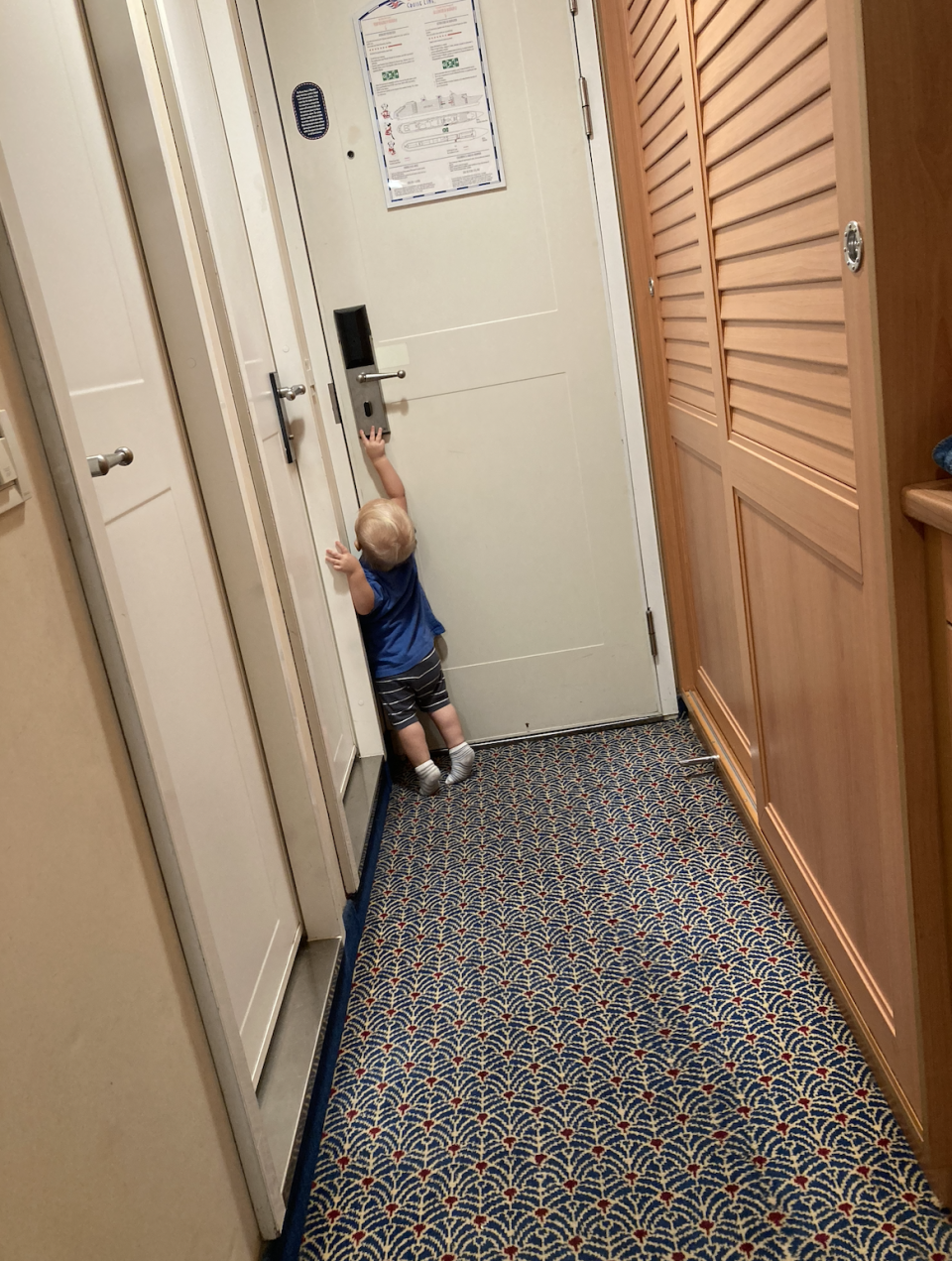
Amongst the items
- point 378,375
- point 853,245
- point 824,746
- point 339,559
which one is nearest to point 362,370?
point 378,375

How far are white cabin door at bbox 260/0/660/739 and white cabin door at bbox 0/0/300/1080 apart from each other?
3.25 ft

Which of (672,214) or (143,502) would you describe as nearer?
(143,502)

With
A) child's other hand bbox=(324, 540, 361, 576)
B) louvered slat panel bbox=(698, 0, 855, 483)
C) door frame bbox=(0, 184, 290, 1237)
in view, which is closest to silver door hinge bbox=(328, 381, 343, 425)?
child's other hand bbox=(324, 540, 361, 576)

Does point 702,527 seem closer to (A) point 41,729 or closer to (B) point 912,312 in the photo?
(B) point 912,312

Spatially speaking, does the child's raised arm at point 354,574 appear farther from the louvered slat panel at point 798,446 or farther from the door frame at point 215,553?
the louvered slat panel at point 798,446

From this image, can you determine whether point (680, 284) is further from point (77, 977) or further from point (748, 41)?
point (77, 977)

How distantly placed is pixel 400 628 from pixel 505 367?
2.46 feet

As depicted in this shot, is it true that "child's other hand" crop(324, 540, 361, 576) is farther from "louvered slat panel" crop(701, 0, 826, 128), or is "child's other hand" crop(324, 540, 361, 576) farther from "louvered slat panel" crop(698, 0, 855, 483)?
"louvered slat panel" crop(701, 0, 826, 128)

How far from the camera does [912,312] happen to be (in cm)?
103

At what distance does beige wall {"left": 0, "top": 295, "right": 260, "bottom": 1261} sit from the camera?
0.86 meters

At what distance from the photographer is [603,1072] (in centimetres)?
165

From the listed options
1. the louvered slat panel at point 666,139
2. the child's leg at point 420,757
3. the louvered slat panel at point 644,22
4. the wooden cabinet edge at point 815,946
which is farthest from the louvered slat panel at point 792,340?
the child's leg at point 420,757

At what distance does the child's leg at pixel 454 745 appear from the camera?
2.78 metres

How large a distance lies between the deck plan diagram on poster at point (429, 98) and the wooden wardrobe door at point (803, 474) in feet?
3.00
